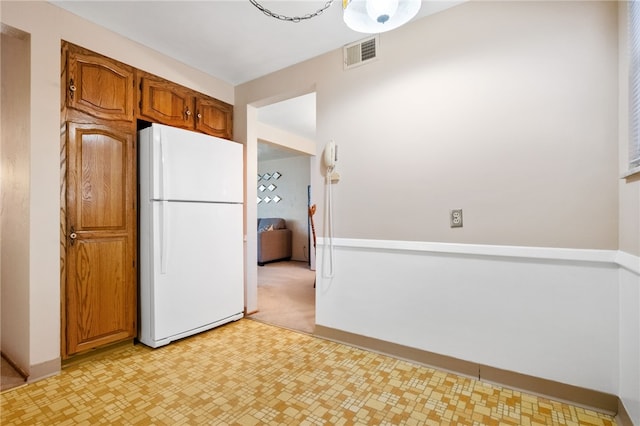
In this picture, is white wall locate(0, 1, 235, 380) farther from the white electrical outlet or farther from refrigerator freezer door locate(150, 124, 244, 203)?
the white electrical outlet

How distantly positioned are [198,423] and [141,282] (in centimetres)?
140

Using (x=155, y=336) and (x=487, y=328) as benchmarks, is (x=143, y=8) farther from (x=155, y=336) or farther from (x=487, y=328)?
(x=487, y=328)

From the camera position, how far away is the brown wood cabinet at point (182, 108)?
257 cm

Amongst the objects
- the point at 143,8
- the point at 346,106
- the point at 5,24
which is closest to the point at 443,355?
the point at 346,106

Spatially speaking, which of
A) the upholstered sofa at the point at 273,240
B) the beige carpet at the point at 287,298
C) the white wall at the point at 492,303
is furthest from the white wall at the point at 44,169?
the upholstered sofa at the point at 273,240

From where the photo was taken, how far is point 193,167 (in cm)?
261

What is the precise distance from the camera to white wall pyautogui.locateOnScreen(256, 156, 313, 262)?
24.4 feet

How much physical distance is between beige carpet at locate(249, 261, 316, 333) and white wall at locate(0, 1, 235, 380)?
168 centimetres

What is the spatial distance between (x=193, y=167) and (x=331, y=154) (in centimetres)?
121

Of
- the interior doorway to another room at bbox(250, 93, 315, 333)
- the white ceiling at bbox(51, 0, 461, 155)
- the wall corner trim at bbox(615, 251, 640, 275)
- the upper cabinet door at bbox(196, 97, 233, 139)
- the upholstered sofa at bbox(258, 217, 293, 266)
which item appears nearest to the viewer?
the wall corner trim at bbox(615, 251, 640, 275)

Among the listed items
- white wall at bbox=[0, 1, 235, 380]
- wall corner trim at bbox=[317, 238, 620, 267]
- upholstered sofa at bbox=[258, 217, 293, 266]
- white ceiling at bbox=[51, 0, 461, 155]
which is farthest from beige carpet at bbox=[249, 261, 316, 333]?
white ceiling at bbox=[51, 0, 461, 155]

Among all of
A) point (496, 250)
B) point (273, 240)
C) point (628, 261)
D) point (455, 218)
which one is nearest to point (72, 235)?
point (455, 218)

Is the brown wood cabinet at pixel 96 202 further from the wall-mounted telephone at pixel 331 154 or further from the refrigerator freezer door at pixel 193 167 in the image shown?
the wall-mounted telephone at pixel 331 154

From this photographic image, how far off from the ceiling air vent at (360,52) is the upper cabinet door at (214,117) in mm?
1441
